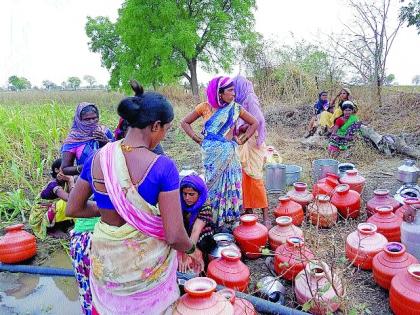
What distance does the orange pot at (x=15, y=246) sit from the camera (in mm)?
3104

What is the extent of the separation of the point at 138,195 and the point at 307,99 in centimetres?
1055

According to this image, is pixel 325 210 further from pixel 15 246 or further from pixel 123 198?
pixel 15 246

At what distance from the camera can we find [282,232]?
288 centimetres

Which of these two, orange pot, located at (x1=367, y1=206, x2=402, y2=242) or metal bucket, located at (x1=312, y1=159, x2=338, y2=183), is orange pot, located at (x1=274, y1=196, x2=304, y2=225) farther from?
metal bucket, located at (x1=312, y1=159, x2=338, y2=183)

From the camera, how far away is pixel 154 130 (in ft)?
4.79

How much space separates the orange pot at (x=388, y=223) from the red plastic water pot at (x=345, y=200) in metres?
0.51

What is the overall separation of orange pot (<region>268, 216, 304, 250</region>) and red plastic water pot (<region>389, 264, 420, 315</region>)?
0.80 m

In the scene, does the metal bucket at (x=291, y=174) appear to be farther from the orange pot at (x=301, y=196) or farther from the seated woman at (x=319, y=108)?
the seated woman at (x=319, y=108)

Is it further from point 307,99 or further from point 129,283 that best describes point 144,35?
point 129,283

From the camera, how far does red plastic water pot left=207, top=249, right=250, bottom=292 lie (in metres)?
2.29

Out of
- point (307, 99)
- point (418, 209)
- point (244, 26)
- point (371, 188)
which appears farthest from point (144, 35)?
point (418, 209)

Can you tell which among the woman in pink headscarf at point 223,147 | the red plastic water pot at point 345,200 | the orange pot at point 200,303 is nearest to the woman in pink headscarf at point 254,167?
the woman in pink headscarf at point 223,147

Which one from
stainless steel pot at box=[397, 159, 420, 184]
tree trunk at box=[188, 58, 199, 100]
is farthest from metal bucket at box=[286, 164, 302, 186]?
tree trunk at box=[188, 58, 199, 100]

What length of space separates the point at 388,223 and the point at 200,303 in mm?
1945
